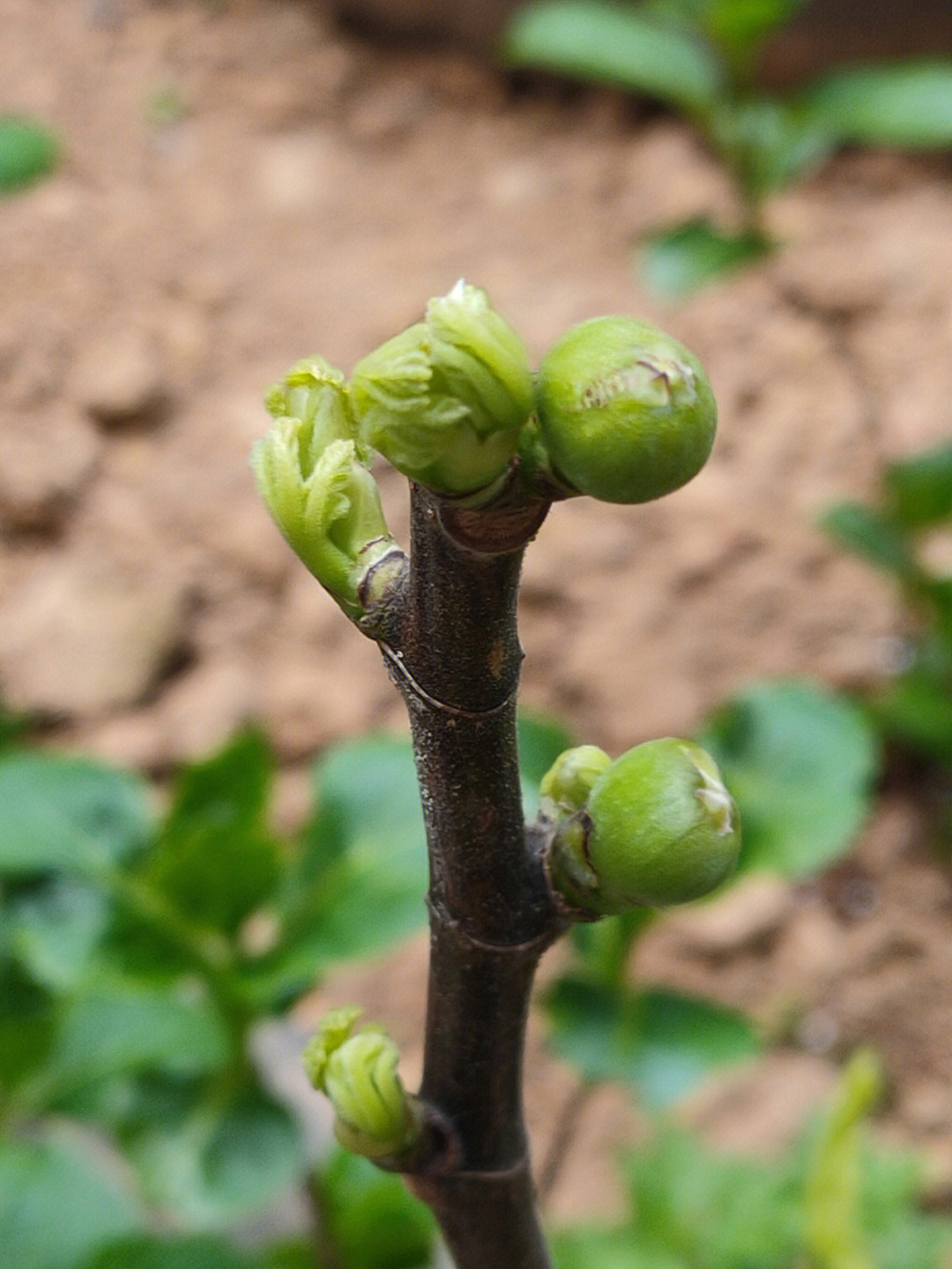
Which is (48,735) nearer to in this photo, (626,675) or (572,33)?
(626,675)

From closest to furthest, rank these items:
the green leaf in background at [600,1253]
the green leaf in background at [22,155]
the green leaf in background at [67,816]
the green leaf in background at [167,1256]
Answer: the green leaf in background at [167,1256]
the green leaf in background at [67,816]
the green leaf in background at [600,1253]
the green leaf in background at [22,155]

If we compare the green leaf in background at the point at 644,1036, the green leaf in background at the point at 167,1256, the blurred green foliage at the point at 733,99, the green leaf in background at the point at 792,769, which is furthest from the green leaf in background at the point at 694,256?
the green leaf in background at the point at 167,1256

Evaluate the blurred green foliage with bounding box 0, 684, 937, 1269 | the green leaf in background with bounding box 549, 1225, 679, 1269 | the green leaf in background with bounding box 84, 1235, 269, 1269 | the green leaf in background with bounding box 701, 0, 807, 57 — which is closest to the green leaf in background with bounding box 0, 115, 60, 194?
the blurred green foliage with bounding box 0, 684, 937, 1269

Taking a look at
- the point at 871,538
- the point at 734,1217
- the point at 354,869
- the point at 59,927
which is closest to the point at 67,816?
the point at 59,927

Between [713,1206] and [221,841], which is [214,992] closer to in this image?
[221,841]

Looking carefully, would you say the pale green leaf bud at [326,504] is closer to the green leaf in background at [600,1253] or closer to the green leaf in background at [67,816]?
the green leaf in background at [67,816]
